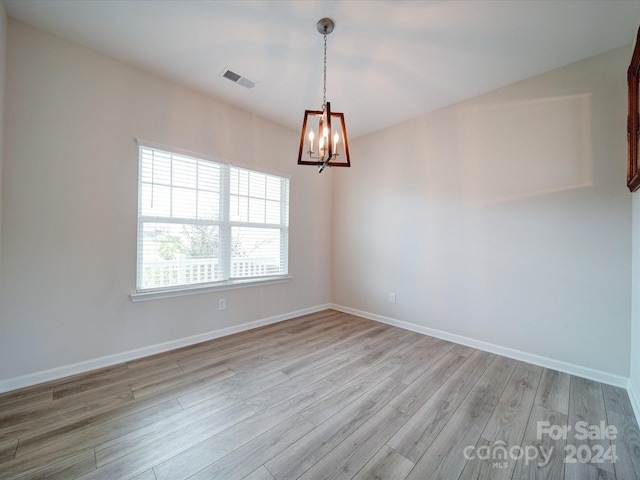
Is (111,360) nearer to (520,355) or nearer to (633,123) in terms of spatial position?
(520,355)

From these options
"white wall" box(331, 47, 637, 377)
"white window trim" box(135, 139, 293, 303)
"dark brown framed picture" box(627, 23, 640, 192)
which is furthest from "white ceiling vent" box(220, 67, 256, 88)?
"dark brown framed picture" box(627, 23, 640, 192)

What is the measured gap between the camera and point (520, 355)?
2.68 m

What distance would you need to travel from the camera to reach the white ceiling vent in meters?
2.64

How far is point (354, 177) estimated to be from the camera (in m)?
4.25

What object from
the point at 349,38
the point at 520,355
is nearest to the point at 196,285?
the point at 349,38

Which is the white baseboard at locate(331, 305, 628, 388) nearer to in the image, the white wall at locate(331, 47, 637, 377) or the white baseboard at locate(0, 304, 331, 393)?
the white wall at locate(331, 47, 637, 377)

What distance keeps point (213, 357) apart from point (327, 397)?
1.30 meters

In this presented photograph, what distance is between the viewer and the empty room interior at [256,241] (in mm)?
1610

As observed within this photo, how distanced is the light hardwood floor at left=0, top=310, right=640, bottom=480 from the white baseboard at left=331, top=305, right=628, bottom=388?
84 millimetres

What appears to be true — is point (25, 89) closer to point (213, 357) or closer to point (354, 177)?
point (213, 357)

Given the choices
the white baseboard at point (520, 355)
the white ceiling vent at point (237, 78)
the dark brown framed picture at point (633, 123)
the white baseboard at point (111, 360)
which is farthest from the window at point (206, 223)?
the dark brown framed picture at point (633, 123)

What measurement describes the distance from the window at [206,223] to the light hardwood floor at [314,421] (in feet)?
3.06

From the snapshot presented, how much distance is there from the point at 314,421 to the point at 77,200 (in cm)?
A: 267

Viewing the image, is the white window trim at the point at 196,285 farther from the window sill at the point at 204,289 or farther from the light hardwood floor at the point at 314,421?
the light hardwood floor at the point at 314,421
